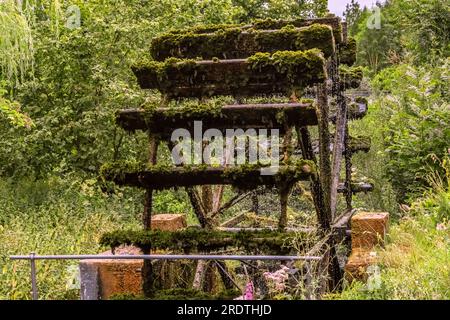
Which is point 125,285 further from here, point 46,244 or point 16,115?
point 16,115

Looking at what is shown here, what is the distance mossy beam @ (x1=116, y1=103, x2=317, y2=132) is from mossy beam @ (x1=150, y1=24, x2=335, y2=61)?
121 centimetres

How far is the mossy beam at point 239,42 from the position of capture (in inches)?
337

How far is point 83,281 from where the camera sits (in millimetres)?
7312

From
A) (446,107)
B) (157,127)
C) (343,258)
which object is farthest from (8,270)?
(446,107)

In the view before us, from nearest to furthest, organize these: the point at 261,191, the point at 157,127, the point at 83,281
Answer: the point at 83,281 < the point at 157,127 < the point at 261,191

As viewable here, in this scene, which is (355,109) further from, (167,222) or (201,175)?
(201,175)

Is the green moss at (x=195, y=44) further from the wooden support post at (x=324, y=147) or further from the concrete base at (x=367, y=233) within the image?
the concrete base at (x=367, y=233)

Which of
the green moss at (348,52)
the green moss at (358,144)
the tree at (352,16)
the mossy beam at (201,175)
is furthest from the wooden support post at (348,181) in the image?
the tree at (352,16)

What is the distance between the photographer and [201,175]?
7.56m

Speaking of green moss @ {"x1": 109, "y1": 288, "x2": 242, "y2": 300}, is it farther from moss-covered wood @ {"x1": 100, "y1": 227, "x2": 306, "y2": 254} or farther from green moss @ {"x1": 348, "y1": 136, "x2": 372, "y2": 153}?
green moss @ {"x1": 348, "y1": 136, "x2": 372, "y2": 153}

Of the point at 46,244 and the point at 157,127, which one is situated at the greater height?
the point at 157,127

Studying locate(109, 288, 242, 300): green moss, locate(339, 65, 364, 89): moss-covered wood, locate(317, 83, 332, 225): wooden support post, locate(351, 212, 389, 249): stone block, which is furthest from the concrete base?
locate(339, 65, 364, 89): moss-covered wood

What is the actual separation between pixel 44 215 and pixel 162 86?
3774mm

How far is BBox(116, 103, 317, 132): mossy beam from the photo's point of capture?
7.59 meters
